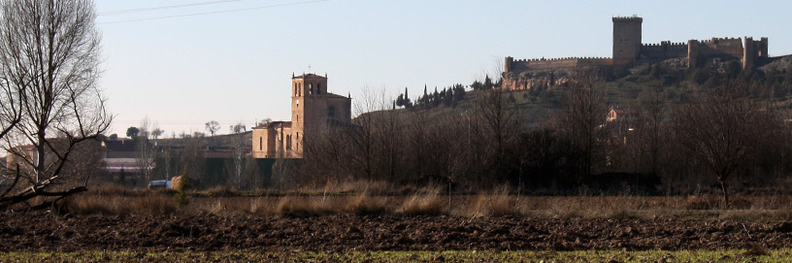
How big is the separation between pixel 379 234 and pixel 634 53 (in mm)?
113318

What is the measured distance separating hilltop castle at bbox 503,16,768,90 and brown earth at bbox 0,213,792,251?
320 feet

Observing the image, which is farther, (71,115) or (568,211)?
(71,115)

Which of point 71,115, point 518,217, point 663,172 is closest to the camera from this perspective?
point 518,217

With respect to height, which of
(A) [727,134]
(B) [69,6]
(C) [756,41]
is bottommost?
(A) [727,134]

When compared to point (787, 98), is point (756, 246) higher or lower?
lower

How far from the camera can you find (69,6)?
1143 inches

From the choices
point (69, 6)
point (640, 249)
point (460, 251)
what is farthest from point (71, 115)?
point (640, 249)

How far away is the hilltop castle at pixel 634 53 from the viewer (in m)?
116

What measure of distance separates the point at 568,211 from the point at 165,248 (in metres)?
9.36

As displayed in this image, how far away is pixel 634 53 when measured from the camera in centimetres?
12300

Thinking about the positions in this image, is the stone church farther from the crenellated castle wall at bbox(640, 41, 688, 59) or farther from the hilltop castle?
the crenellated castle wall at bbox(640, 41, 688, 59)

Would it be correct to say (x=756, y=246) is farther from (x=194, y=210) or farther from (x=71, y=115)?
(x=71, y=115)

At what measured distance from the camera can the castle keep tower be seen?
122500 mm

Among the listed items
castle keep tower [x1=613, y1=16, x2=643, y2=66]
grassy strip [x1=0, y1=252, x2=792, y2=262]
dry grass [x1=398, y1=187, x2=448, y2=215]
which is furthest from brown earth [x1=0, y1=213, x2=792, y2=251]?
castle keep tower [x1=613, y1=16, x2=643, y2=66]
